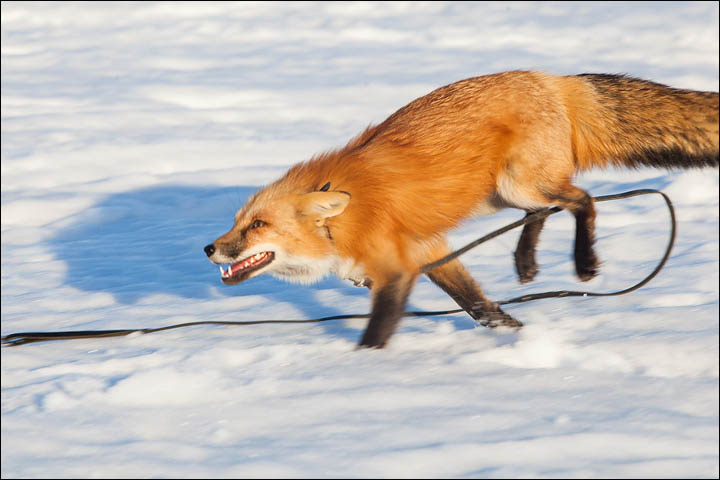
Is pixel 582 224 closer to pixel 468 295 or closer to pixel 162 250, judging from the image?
pixel 468 295

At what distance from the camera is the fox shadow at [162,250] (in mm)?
4883

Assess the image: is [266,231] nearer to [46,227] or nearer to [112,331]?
[112,331]

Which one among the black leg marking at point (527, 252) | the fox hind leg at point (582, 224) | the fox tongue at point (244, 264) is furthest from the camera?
the black leg marking at point (527, 252)

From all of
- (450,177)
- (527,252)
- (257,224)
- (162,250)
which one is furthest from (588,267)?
(162,250)

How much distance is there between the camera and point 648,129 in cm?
415

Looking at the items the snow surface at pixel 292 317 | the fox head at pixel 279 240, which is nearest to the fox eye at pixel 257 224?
the fox head at pixel 279 240

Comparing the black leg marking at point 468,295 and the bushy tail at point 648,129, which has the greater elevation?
the bushy tail at point 648,129

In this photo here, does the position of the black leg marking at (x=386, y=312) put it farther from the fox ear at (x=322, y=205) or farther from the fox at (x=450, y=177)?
the fox ear at (x=322, y=205)

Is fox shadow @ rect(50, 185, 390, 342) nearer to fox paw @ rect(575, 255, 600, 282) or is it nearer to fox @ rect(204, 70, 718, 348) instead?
fox @ rect(204, 70, 718, 348)

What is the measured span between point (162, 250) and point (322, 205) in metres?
2.36

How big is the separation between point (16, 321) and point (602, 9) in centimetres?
1067

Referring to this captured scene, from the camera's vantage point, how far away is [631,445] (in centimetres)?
270

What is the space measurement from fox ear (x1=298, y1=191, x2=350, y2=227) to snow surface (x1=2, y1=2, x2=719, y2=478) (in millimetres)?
580

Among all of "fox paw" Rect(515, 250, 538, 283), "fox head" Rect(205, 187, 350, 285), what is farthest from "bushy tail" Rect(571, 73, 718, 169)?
"fox head" Rect(205, 187, 350, 285)
